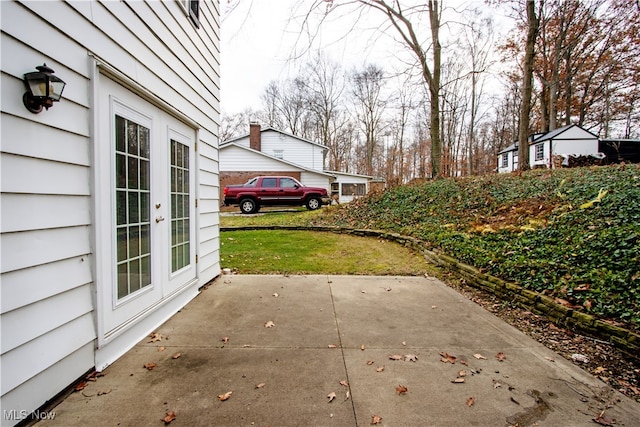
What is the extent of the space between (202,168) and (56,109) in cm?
219

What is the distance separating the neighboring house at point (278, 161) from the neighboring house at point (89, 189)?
1456 centimetres

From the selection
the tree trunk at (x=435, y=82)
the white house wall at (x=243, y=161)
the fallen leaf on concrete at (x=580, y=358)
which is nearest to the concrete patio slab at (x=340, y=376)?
the fallen leaf on concrete at (x=580, y=358)

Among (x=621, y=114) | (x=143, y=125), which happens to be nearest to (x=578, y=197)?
(x=143, y=125)

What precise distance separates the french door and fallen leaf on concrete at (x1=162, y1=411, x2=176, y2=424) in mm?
792

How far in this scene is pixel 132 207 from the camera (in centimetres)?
249

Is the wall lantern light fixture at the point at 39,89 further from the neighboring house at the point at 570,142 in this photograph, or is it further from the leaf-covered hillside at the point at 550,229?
the neighboring house at the point at 570,142

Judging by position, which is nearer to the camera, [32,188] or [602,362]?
[32,188]

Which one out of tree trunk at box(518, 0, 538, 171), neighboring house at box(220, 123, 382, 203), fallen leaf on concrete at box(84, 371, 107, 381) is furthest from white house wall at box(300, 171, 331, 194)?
fallen leaf on concrete at box(84, 371, 107, 381)

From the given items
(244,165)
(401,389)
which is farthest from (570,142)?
(401,389)

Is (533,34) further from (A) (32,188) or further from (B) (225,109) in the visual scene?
(B) (225,109)

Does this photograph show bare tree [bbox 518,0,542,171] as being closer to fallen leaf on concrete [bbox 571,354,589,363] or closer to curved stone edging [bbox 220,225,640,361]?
curved stone edging [bbox 220,225,640,361]

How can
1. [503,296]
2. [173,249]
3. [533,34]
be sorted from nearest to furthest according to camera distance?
[173,249]
[503,296]
[533,34]

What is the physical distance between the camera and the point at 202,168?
394cm

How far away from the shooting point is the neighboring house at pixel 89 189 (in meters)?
1.53
